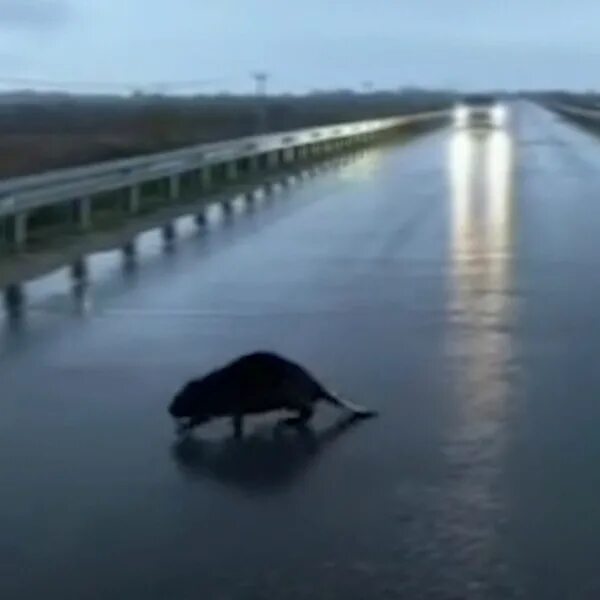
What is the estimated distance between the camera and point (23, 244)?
2347cm

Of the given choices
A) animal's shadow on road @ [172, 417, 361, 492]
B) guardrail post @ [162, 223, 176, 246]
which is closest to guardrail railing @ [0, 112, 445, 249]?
guardrail post @ [162, 223, 176, 246]

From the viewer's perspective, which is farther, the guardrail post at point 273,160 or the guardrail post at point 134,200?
the guardrail post at point 273,160

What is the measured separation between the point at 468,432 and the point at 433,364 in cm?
280

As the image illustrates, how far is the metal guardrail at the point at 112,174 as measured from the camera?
23422 millimetres

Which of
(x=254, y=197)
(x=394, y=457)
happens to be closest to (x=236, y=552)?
(x=394, y=457)

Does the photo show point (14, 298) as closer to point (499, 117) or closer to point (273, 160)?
point (273, 160)

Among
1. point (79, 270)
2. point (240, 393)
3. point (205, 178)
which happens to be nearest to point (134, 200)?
point (205, 178)

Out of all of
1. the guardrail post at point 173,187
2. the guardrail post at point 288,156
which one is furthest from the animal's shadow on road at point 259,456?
the guardrail post at point 288,156

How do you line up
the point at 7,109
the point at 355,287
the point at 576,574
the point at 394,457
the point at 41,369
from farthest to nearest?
the point at 7,109, the point at 355,287, the point at 41,369, the point at 394,457, the point at 576,574

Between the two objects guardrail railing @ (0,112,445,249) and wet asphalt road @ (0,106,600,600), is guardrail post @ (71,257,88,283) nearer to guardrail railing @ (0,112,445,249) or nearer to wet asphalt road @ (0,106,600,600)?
wet asphalt road @ (0,106,600,600)

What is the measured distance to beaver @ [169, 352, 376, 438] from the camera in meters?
10.8

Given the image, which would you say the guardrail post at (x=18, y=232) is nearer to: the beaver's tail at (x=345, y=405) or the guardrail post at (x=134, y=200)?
the guardrail post at (x=134, y=200)

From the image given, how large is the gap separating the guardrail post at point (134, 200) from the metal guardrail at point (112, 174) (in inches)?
4.8

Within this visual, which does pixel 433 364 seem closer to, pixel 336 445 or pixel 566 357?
pixel 566 357
